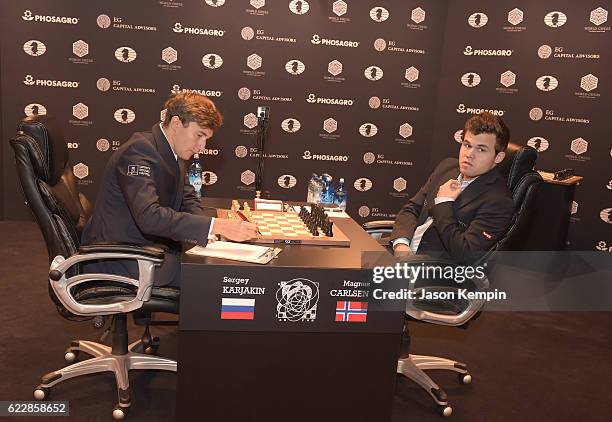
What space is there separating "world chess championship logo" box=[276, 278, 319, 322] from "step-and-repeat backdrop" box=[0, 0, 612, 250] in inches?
144

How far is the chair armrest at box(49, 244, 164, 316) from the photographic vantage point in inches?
90.3

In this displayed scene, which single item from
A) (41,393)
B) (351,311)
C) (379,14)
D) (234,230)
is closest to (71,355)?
(41,393)

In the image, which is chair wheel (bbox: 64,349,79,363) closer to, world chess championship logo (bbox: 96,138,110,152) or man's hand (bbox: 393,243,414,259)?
man's hand (bbox: 393,243,414,259)

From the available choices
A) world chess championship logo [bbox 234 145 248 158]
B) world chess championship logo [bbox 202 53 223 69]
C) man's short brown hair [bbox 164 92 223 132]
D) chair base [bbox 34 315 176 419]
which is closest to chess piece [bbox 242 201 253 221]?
man's short brown hair [bbox 164 92 223 132]

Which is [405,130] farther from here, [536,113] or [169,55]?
[169,55]

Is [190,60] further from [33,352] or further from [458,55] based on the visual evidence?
[33,352]

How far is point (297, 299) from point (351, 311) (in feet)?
0.70

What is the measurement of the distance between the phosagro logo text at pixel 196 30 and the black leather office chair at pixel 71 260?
3.14 meters

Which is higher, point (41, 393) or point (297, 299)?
point (297, 299)

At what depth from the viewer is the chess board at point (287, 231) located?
2.48 meters

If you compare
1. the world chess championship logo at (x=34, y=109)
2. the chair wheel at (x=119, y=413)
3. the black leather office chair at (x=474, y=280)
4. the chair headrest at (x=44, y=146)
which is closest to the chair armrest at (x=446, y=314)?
the black leather office chair at (x=474, y=280)

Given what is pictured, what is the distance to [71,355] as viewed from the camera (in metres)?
2.92

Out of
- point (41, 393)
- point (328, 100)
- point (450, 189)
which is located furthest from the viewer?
point (328, 100)

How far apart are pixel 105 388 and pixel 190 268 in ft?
3.26
